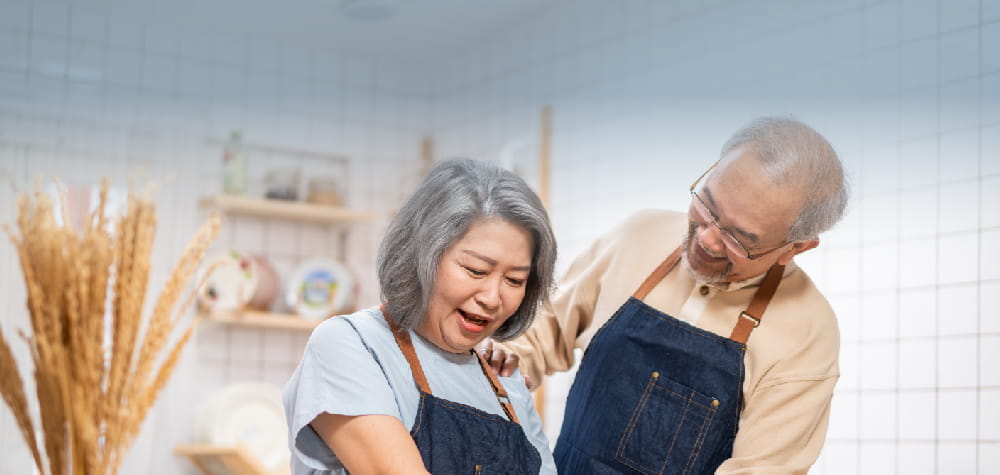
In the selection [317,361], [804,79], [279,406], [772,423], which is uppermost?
[804,79]

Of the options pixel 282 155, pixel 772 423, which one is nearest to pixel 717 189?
pixel 772 423

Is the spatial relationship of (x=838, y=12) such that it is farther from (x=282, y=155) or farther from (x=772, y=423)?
(x=282, y=155)

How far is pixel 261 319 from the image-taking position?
460cm

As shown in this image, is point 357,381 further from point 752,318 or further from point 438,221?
point 752,318

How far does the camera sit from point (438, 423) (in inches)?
61.9

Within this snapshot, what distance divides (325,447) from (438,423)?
0.17 metres

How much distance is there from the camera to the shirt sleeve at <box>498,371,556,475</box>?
5.90ft

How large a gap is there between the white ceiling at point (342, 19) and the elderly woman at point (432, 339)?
3.01 m

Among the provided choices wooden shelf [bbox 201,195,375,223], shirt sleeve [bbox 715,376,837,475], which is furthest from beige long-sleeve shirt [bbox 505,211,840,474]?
wooden shelf [bbox 201,195,375,223]

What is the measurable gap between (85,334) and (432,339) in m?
0.85

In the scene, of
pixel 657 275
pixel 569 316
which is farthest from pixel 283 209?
pixel 657 275

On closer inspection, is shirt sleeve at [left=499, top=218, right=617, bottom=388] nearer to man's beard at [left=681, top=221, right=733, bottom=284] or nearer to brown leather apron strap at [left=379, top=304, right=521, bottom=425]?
man's beard at [left=681, top=221, right=733, bottom=284]

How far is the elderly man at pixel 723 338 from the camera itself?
1957 mm

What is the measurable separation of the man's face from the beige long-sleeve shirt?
9 cm
